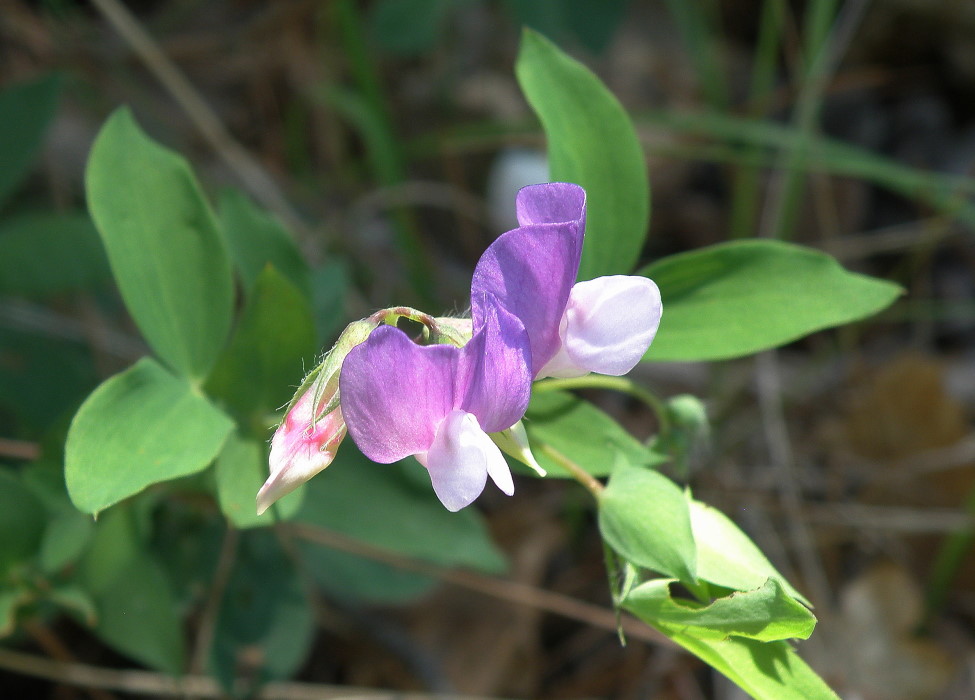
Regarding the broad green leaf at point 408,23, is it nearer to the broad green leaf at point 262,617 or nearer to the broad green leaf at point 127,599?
the broad green leaf at point 262,617

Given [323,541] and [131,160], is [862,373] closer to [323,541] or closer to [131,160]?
[323,541]

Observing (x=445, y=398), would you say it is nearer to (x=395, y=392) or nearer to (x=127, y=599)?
(x=395, y=392)

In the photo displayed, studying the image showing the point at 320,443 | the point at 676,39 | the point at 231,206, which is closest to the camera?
the point at 320,443

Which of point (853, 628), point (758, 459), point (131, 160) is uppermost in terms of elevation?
point (131, 160)

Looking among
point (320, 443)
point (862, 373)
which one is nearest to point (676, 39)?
point (862, 373)

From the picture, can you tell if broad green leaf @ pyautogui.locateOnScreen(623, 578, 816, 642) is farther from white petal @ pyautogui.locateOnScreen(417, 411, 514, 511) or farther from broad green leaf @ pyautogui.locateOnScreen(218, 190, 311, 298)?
broad green leaf @ pyautogui.locateOnScreen(218, 190, 311, 298)

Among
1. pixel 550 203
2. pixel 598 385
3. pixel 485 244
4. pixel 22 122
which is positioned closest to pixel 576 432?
pixel 598 385

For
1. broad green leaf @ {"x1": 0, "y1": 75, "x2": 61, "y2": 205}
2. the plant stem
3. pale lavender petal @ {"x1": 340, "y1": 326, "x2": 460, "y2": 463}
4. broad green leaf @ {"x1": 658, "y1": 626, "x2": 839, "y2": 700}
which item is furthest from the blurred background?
pale lavender petal @ {"x1": 340, "y1": 326, "x2": 460, "y2": 463}
